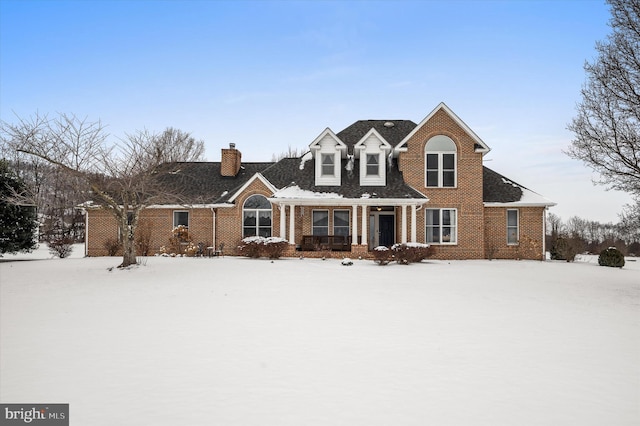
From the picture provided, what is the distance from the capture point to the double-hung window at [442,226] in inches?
987

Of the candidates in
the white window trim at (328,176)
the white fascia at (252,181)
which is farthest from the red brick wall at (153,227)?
the white window trim at (328,176)

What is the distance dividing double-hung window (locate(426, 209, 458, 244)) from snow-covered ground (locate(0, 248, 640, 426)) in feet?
35.3

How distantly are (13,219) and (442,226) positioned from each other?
23.7 meters

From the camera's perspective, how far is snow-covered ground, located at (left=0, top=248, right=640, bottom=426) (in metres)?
5.34

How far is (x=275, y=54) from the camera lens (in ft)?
73.4

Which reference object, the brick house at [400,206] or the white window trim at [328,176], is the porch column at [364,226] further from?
the white window trim at [328,176]

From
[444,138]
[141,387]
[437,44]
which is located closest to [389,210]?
[444,138]

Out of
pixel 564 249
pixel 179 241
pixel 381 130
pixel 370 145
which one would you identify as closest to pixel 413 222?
pixel 370 145

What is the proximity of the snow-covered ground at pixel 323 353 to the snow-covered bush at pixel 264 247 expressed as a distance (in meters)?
7.65

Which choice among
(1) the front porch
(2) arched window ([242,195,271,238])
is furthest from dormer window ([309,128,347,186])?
(2) arched window ([242,195,271,238])

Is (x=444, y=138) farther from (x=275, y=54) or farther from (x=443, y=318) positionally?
(x=443, y=318)

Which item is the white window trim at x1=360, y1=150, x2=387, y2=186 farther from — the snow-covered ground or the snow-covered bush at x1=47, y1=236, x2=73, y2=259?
the snow-covered bush at x1=47, y1=236, x2=73, y2=259

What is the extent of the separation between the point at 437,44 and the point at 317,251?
11.4 meters

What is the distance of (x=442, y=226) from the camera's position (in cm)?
2516
